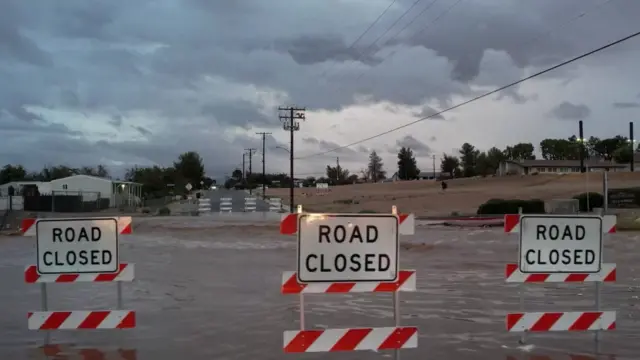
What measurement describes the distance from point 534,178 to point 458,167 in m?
71.9

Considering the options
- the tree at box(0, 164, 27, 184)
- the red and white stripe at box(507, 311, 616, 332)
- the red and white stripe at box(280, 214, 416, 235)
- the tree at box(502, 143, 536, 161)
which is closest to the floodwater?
the red and white stripe at box(507, 311, 616, 332)

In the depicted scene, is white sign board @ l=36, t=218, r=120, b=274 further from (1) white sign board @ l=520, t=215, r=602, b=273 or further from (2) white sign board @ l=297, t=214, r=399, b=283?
(1) white sign board @ l=520, t=215, r=602, b=273

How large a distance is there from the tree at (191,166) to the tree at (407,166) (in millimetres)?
58616

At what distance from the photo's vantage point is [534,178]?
10262cm

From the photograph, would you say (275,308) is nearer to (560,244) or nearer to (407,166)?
(560,244)

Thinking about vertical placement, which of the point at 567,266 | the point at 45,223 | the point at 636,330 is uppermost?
the point at 45,223

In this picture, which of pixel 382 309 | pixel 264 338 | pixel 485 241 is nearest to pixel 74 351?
pixel 264 338

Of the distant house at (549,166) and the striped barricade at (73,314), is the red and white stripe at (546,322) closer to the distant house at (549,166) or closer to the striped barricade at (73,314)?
the striped barricade at (73,314)

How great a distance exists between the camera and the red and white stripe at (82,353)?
7406mm

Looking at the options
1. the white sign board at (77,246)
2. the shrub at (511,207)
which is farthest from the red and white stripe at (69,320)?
the shrub at (511,207)

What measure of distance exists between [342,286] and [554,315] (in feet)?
9.15

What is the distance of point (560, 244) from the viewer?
7766mm

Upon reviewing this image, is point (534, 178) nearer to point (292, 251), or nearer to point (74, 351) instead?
point (292, 251)

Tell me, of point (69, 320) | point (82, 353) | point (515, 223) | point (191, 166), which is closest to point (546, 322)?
point (515, 223)
